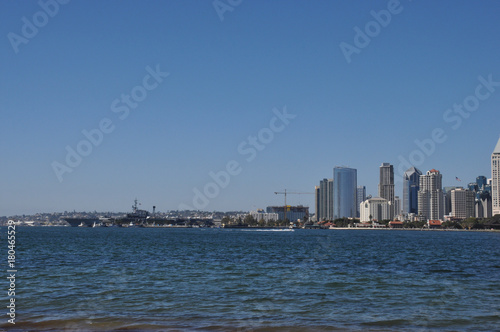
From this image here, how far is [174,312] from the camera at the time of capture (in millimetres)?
20188

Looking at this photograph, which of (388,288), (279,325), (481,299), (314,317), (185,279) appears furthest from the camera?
(185,279)

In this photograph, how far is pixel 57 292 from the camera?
81.4 feet

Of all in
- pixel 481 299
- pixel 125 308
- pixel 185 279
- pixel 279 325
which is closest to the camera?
pixel 279 325

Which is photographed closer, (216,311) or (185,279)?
(216,311)

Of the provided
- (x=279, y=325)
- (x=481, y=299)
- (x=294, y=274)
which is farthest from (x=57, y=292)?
(x=481, y=299)

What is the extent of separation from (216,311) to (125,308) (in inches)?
145

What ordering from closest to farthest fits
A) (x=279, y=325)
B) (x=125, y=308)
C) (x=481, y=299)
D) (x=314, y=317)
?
(x=279, y=325), (x=314, y=317), (x=125, y=308), (x=481, y=299)

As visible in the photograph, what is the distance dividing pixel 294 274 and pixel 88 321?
1750cm

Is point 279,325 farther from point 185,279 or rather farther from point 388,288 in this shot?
point 185,279

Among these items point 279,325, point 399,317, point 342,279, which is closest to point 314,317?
point 279,325

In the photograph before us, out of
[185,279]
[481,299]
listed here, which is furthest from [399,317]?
[185,279]

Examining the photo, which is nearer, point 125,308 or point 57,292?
point 125,308

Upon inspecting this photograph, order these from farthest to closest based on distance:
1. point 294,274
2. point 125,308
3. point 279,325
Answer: point 294,274, point 125,308, point 279,325

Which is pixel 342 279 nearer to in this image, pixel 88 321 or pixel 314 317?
pixel 314 317
